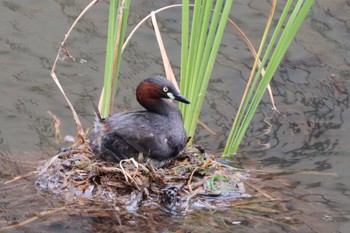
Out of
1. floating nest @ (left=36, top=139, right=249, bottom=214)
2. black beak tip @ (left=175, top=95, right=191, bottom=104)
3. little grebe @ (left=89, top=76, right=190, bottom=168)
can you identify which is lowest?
floating nest @ (left=36, top=139, right=249, bottom=214)

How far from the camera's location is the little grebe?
5.64m

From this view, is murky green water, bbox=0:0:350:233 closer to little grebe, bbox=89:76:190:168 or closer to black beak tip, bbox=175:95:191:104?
little grebe, bbox=89:76:190:168

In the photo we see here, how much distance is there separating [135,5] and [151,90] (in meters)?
3.16

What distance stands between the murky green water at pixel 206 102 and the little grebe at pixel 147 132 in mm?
464

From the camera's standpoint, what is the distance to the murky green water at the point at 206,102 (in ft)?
17.7

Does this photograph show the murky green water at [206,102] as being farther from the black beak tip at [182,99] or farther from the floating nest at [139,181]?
the black beak tip at [182,99]

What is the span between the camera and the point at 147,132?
5676mm

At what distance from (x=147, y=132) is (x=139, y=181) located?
0.40 m

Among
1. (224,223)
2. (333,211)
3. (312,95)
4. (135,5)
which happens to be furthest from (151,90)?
(135,5)

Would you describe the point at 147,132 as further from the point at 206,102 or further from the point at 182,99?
the point at 206,102

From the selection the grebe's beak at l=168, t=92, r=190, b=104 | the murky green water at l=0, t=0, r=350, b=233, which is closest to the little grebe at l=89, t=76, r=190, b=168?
the grebe's beak at l=168, t=92, r=190, b=104

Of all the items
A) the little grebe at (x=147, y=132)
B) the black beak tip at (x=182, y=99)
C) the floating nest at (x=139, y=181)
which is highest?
the black beak tip at (x=182, y=99)

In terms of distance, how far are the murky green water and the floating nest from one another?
113 millimetres

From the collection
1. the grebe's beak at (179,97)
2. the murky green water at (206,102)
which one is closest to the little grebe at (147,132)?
the grebe's beak at (179,97)
